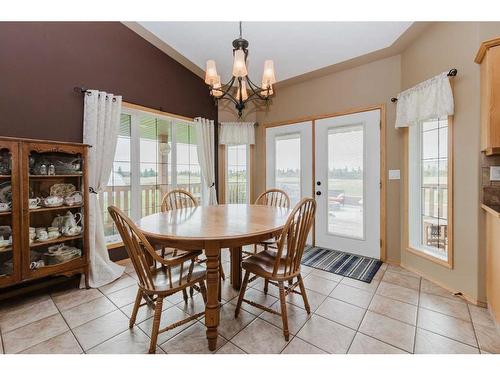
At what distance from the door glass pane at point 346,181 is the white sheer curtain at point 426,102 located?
0.54 metres

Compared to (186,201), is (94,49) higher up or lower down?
higher up

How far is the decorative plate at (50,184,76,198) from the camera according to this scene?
2170 mm

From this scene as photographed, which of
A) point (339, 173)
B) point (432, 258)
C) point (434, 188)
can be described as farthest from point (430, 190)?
point (339, 173)

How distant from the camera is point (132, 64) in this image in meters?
2.81

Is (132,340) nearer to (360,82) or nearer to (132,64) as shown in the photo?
(132,64)

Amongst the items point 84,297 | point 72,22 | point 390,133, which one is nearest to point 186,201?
point 84,297

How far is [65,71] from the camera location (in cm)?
230

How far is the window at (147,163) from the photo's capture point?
9.34 ft

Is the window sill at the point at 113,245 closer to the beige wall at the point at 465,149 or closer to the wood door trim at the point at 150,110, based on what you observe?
the wood door trim at the point at 150,110

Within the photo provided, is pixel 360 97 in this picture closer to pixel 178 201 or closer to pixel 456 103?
pixel 456 103

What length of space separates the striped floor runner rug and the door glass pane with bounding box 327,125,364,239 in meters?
0.30

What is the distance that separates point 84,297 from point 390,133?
12.0 ft

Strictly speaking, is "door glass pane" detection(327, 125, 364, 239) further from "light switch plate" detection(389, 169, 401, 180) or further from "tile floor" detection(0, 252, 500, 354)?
"tile floor" detection(0, 252, 500, 354)
